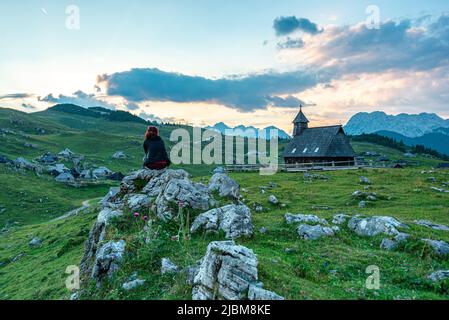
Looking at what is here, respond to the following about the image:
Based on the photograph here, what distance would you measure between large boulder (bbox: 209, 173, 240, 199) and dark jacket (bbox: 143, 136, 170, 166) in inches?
191

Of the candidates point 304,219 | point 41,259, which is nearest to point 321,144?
point 304,219

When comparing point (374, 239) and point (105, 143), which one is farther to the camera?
point (105, 143)

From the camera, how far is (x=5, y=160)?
262 feet

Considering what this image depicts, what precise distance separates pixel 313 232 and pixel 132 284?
35.6 ft

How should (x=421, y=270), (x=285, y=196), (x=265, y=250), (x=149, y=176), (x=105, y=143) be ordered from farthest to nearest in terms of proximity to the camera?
(x=105, y=143), (x=285, y=196), (x=149, y=176), (x=265, y=250), (x=421, y=270)

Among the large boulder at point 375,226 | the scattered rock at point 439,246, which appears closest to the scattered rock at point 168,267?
the large boulder at point 375,226

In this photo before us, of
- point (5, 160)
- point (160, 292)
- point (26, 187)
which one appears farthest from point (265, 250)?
point (5, 160)

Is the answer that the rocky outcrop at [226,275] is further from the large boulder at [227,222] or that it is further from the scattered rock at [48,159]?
the scattered rock at [48,159]

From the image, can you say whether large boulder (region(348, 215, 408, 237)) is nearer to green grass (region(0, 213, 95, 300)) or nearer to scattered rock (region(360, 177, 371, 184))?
green grass (region(0, 213, 95, 300))

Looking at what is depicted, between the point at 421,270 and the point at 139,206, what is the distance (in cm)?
1408

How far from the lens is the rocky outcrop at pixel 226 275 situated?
30.8 feet

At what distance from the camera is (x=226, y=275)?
31.9 feet
